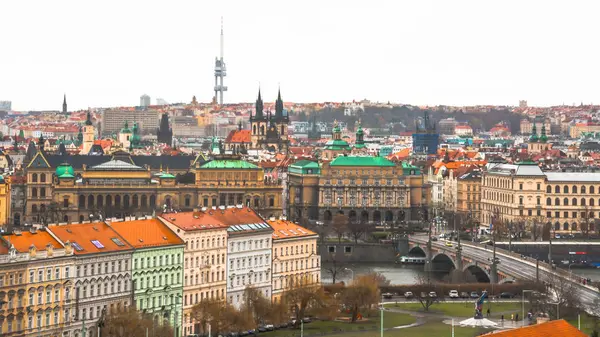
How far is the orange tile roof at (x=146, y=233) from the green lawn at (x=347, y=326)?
17.6 feet

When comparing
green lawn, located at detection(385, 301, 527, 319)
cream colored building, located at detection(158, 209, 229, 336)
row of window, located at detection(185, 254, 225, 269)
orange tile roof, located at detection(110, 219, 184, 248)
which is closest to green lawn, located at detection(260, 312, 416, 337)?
green lawn, located at detection(385, 301, 527, 319)

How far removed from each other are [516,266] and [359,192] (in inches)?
1748

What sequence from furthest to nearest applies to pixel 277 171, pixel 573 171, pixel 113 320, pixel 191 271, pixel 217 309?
Result: pixel 277 171, pixel 573 171, pixel 191 271, pixel 217 309, pixel 113 320

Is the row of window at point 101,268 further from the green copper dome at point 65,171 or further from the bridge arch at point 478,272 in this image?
the green copper dome at point 65,171

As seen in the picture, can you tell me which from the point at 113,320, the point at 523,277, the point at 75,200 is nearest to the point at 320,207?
the point at 75,200

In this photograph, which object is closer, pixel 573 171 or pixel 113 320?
pixel 113 320

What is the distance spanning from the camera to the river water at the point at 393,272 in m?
93.6

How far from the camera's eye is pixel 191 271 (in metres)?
70.6

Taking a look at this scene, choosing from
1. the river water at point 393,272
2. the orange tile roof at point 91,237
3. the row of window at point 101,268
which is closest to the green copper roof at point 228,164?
the river water at point 393,272

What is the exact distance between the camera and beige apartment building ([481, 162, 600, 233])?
121812 millimetres

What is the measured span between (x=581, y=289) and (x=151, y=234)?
21120 millimetres

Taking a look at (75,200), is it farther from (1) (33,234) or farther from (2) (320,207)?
(1) (33,234)

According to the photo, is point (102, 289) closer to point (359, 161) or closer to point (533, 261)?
point (533, 261)

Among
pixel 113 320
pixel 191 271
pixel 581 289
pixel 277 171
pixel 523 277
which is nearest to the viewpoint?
pixel 113 320
